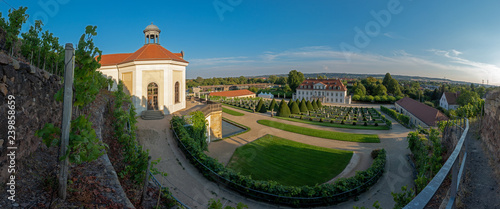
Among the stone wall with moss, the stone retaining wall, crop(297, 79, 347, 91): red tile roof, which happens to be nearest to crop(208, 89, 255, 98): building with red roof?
crop(297, 79, 347, 91): red tile roof

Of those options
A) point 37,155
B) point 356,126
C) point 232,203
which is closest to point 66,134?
point 37,155

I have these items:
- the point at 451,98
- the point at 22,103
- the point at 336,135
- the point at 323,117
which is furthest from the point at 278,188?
the point at 451,98

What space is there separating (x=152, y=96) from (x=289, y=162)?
457 inches

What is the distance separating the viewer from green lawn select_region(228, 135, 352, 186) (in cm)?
1202

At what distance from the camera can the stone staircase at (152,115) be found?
16.0 m

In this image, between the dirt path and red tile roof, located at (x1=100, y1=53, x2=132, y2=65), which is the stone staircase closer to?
red tile roof, located at (x1=100, y1=53, x2=132, y2=65)

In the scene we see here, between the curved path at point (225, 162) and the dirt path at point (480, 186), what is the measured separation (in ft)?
17.1

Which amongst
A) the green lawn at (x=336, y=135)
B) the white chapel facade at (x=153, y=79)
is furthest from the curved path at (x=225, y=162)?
the white chapel facade at (x=153, y=79)

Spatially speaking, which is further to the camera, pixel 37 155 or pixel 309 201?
pixel 309 201

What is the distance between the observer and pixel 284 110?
31578 millimetres

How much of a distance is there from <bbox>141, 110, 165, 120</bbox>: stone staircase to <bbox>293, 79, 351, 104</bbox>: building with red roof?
4535 cm

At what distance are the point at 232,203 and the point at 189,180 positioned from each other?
1971mm

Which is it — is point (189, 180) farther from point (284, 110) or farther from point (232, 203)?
point (284, 110)

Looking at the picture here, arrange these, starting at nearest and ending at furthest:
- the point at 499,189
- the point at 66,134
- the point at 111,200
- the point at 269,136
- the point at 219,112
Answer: the point at 66,134
the point at 499,189
the point at 111,200
the point at 219,112
the point at 269,136
